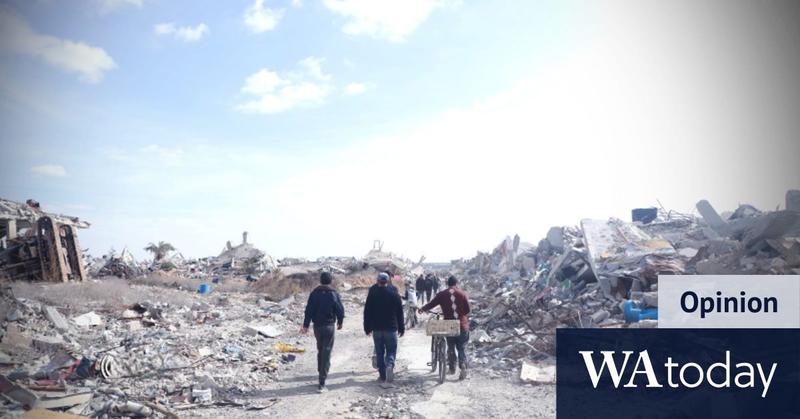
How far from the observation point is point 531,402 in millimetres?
6316

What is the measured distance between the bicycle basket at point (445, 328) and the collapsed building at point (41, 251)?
13625 millimetres

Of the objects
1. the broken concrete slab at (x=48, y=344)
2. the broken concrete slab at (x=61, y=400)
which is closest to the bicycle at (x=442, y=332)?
the broken concrete slab at (x=61, y=400)

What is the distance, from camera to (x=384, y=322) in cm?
696

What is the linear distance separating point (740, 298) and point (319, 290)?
8.00 metres

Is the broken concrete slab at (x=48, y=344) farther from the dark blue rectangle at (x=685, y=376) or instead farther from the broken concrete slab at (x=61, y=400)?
the dark blue rectangle at (x=685, y=376)

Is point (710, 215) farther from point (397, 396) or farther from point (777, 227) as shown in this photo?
point (397, 396)

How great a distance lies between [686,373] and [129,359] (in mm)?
8338

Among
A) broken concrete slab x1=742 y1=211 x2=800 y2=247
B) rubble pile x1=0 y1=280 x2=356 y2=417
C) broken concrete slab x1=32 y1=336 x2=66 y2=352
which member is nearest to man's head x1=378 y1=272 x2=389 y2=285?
rubble pile x1=0 y1=280 x2=356 y2=417

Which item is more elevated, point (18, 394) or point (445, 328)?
point (445, 328)

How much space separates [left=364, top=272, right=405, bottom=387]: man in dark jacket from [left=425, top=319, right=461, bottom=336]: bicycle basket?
498mm

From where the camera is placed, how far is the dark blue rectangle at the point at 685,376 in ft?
18.8

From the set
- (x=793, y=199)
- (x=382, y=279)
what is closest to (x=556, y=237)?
(x=793, y=199)

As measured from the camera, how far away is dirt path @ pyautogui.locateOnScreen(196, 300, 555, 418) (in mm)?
5680

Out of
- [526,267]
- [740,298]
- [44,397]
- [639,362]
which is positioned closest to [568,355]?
[639,362]
